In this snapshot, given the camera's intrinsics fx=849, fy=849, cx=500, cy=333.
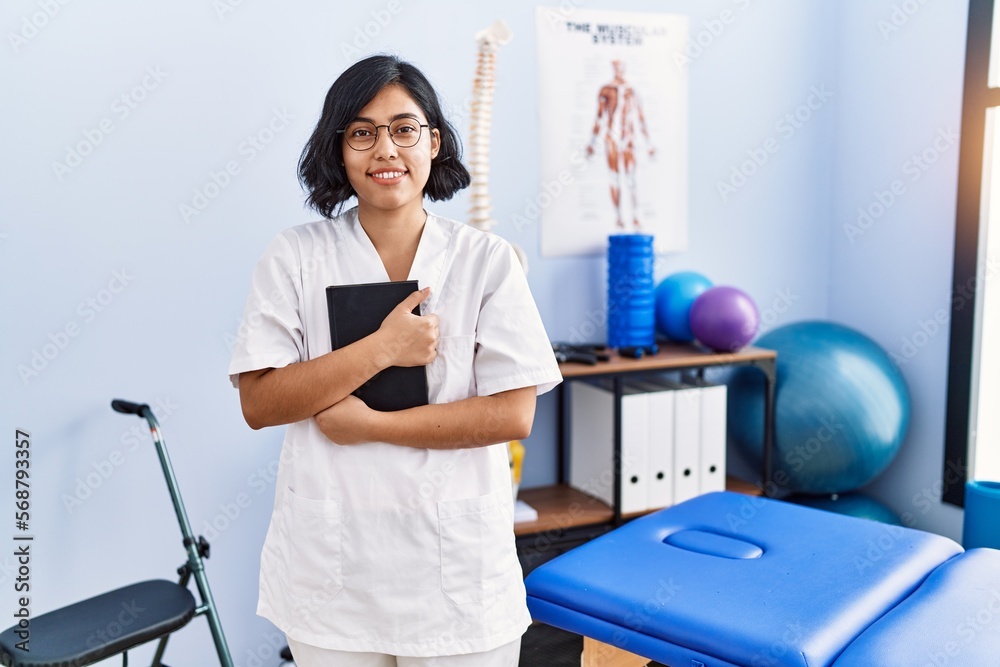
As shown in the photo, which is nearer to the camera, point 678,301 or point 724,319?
point 724,319

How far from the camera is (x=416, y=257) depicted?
4.15ft

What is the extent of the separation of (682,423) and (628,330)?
0.34 m

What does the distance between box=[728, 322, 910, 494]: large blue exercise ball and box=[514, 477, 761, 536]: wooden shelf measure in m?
0.20

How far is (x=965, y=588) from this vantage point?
147 cm

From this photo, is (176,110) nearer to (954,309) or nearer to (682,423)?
(682,423)

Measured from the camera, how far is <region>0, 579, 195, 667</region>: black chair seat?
1.66m

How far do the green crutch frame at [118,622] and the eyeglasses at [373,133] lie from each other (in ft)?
3.75

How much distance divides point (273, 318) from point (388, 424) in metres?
0.23

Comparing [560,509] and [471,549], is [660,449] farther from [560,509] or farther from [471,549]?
[471,549]

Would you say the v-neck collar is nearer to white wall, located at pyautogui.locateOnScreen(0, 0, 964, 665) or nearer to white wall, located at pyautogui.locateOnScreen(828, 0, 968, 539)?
white wall, located at pyautogui.locateOnScreen(0, 0, 964, 665)

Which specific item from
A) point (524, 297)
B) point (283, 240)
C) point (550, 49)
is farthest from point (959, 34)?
point (283, 240)

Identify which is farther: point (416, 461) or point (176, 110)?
point (176, 110)

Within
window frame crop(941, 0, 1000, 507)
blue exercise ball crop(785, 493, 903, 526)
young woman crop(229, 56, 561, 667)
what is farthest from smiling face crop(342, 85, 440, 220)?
window frame crop(941, 0, 1000, 507)

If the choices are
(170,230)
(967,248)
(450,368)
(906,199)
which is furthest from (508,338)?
(906,199)
